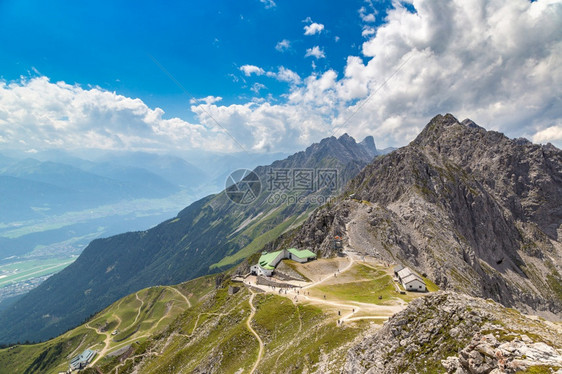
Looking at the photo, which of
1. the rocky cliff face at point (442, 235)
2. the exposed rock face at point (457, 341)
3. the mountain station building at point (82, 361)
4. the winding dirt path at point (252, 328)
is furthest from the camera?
the mountain station building at point (82, 361)

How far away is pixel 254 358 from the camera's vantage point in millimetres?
53125

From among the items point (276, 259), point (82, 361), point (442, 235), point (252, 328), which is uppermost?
point (276, 259)

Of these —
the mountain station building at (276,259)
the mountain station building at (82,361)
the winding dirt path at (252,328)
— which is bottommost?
the mountain station building at (82,361)

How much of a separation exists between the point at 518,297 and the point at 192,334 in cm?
16247

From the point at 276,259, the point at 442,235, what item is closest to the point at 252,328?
the point at 276,259

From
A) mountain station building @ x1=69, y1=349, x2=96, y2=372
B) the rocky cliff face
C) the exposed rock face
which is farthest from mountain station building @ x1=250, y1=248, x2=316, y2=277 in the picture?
mountain station building @ x1=69, y1=349, x2=96, y2=372

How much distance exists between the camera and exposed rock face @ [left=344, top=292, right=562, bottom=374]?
17.0m

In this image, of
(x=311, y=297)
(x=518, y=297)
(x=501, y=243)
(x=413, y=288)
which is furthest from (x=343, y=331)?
(x=501, y=243)

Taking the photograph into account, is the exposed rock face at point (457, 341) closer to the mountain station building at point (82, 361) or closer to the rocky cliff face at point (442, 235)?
the rocky cliff face at point (442, 235)

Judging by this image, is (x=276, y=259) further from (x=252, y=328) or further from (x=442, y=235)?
(x=442, y=235)

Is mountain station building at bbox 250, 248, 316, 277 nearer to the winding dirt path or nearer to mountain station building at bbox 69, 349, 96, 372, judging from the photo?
the winding dirt path

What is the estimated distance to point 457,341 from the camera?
73.9 feet

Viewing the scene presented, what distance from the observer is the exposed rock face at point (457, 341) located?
17.0 meters

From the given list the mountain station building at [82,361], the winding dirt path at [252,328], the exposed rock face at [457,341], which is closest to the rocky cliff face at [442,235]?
the winding dirt path at [252,328]
